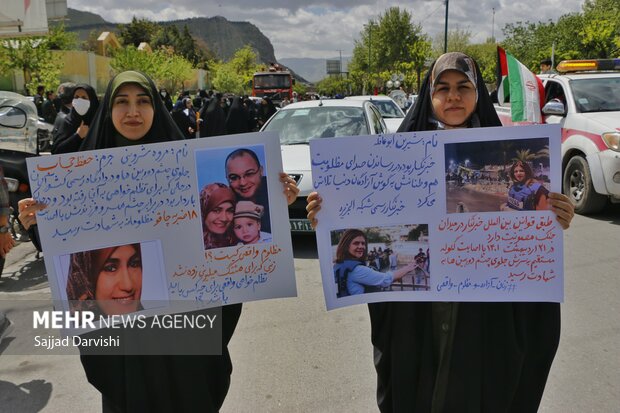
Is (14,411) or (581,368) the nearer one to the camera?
(14,411)

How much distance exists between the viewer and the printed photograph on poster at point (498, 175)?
1813mm

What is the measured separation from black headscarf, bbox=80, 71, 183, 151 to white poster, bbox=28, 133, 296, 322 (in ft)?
0.58

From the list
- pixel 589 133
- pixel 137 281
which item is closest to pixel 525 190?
pixel 137 281

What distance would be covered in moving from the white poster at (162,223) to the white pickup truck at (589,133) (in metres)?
5.94

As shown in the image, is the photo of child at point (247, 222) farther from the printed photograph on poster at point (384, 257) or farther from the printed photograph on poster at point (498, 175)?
the printed photograph on poster at point (498, 175)

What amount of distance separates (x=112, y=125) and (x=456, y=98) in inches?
54.2

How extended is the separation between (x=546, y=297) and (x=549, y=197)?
37cm

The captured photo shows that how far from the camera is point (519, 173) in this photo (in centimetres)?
182

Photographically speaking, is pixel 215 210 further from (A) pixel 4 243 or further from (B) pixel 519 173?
(A) pixel 4 243

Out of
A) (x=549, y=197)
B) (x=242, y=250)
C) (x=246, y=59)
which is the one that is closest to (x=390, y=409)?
(x=242, y=250)

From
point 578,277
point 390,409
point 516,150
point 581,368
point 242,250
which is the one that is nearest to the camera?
point 516,150

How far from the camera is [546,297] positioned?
1878 mm

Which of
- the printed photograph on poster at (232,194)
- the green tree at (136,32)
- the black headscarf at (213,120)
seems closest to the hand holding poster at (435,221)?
the printed photograph on poster at (232,194)

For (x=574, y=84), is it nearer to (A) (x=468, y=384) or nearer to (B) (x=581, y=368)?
(B) (x=581, y=368)
